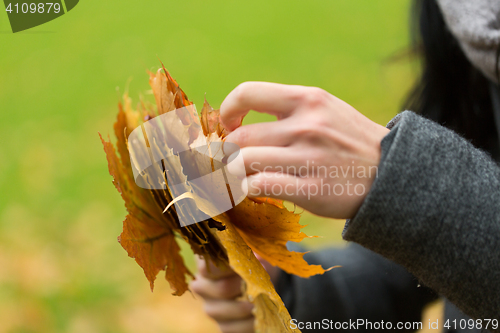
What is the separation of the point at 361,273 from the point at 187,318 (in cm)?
84

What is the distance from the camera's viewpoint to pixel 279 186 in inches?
13.8

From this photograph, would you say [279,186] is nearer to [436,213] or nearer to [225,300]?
[436,213]

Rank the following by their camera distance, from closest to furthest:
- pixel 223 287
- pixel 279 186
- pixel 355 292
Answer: pixel 279 186 → pixel 223 287 → pixel 355 292

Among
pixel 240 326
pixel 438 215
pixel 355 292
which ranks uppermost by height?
pixel 438 215

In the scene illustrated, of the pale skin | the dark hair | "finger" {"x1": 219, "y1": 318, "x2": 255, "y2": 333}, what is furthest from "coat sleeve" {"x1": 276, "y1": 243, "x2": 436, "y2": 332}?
the pale skin

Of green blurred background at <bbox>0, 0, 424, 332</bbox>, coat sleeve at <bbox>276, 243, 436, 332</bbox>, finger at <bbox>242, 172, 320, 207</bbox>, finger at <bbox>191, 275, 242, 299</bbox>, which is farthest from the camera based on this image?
green blurred background at <bbox>0, 0, 424, 332</bbox>

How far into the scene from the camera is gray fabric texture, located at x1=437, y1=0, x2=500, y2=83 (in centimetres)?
65

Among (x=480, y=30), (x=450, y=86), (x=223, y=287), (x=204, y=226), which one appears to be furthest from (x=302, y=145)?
(x=450, y=86)

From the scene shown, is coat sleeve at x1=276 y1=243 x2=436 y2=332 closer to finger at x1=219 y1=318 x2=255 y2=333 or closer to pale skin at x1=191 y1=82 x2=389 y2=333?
finger at x1=219 y1=318 x2=255 y2=333

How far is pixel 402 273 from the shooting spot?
0.86m

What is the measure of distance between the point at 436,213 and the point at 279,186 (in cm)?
18

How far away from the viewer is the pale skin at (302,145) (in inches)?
14.1

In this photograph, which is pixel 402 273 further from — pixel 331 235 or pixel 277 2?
pixel 277 2

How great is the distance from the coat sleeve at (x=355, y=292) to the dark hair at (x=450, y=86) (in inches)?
14.7
